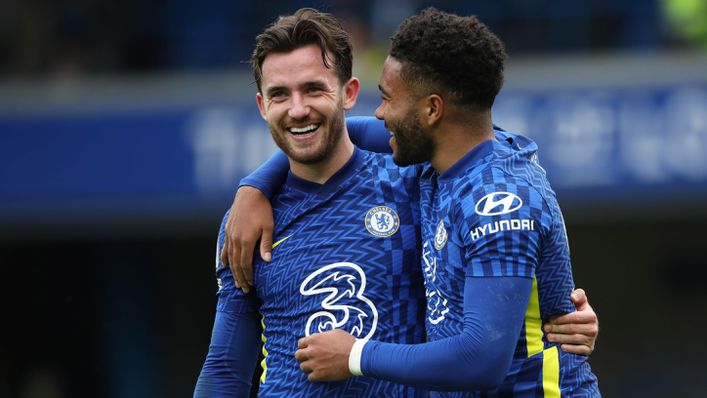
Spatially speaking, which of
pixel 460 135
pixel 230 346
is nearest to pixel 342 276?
pixel 230 346

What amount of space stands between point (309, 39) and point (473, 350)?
1155 millimetres

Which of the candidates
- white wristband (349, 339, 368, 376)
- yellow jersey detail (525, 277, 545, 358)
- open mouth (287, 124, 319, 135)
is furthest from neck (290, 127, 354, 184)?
yellow jersey detail (525, 277, 545, 358)

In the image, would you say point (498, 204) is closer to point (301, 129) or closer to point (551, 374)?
point (551, 374)

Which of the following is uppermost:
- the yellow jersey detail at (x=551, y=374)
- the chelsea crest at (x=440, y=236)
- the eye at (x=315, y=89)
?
the eye at (x=315, y=89)

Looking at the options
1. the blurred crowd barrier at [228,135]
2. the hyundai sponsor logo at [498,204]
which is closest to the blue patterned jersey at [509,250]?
the hyundai sponsor logo at [498,204]

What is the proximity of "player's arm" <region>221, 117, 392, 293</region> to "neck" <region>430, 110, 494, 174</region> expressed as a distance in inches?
19.9

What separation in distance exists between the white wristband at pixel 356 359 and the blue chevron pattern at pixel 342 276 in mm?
243

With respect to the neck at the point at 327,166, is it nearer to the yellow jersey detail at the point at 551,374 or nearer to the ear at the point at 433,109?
the ear at the point at 433,109

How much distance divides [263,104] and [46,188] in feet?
23.4

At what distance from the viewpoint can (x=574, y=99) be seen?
1005cm

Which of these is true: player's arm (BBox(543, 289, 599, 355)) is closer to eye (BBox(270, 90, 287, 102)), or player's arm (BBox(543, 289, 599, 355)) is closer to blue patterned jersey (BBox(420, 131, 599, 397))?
blue patterned jersey (BBox(420, 131, 599, 397))

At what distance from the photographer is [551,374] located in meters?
3.33

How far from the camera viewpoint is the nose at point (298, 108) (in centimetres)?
360

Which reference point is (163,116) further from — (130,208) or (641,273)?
(641,273)
